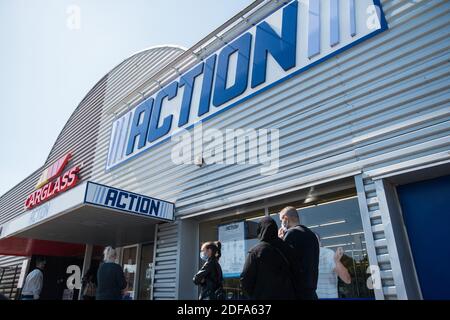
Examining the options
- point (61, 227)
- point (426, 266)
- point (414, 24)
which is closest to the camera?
point (426, 266)

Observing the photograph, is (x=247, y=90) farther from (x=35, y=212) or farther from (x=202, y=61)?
(x=35, y=212)

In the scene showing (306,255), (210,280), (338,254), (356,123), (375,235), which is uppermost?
(356,123)

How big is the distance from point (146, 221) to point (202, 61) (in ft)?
12.1

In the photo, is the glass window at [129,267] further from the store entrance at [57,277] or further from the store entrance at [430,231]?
the store entrance at [430,231]

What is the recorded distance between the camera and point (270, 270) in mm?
2879

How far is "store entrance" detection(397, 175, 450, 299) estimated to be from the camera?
3539mm

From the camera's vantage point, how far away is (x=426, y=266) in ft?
12.0

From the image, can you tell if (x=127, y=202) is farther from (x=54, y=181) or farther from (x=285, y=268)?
(x=54, y=181)

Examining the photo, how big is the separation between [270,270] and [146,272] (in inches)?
221

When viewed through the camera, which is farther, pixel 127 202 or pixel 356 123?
pixel 127 202

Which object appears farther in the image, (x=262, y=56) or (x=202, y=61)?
(x=202, y=61)

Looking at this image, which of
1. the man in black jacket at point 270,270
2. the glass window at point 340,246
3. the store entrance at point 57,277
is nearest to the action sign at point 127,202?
the glass window at point 340,246

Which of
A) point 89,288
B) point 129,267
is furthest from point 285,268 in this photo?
point 129,267
